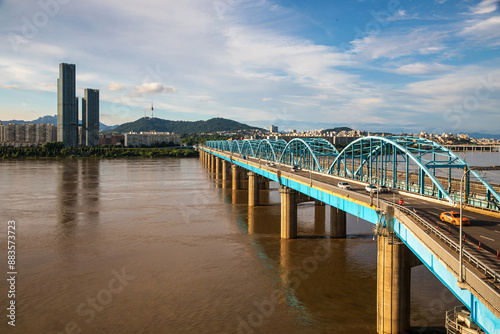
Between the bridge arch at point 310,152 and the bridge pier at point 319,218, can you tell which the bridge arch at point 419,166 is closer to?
the bridge arch at point 310,152

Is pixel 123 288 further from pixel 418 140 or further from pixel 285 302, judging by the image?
pixel 418 140

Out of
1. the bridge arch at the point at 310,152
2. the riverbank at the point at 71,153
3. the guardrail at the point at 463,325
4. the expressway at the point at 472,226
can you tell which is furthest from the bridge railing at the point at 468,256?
the riverbank at the point at 71,153

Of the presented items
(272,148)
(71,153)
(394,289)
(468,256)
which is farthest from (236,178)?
(71,153)

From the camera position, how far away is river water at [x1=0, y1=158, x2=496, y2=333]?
21234 mm

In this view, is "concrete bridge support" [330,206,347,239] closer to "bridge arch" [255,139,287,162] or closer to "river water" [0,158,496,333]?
"river water" [0,158,496,333]

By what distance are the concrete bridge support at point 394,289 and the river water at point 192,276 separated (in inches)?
47.5

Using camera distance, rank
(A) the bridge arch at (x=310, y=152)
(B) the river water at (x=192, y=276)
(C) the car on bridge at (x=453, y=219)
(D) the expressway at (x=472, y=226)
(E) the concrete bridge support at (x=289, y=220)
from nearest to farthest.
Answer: (D) the expressway at (x=472, y=226) < (C) the car on bridge at (x=453, y=219) < (B) the river water at (x=192, y=276) < (E) the concrete bridge support at (x=289, y=220) < (A) the bridge arch at (x=310, y=152)

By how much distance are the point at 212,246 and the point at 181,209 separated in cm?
1915

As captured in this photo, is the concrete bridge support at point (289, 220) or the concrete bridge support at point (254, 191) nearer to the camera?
the concrete bridge support at point (289, 220)

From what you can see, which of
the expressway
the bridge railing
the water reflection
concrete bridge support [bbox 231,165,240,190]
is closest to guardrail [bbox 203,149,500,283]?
the bridge railing

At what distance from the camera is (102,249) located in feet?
112

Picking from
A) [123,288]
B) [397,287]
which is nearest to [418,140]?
[397,287]

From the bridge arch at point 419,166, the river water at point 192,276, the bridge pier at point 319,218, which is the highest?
the bridge arch at point 419,166

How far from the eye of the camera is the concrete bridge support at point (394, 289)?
19062 mm
